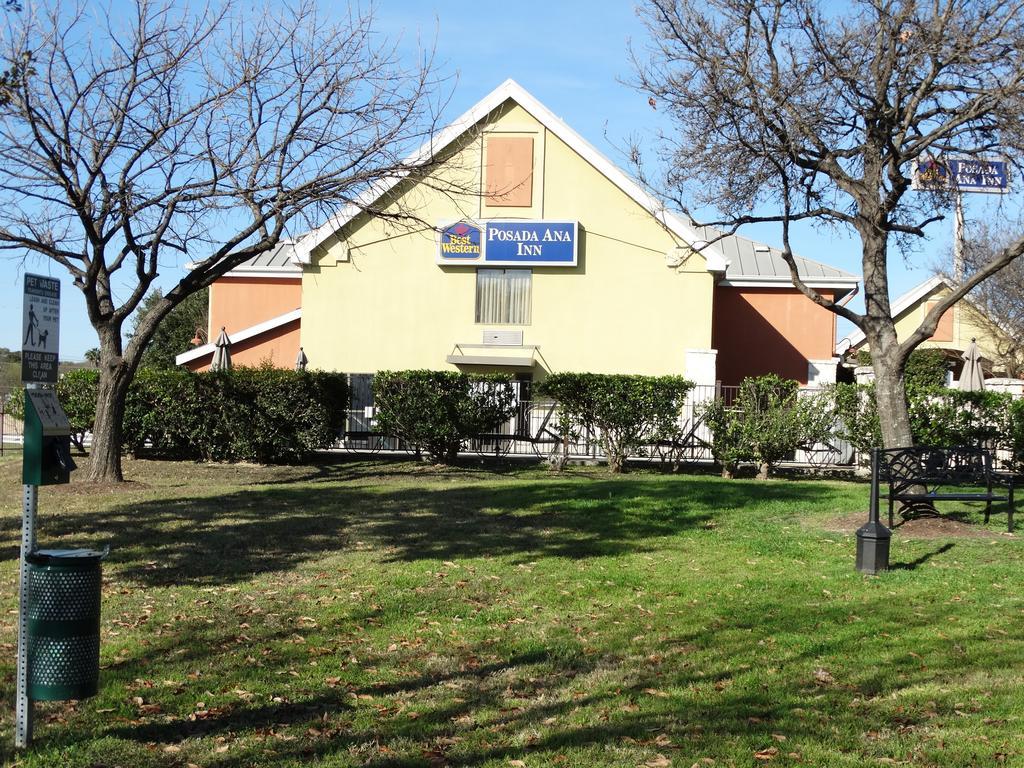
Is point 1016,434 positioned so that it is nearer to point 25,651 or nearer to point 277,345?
point 25,651

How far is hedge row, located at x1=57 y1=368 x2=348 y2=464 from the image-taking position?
1930 cm

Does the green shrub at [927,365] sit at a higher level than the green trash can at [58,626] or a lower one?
higher

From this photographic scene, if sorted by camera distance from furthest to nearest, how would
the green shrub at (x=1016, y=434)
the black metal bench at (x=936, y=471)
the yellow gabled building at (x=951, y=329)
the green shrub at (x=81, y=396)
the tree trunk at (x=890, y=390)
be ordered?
the yellow gabled building at (x=951, y=329) < the green shrub at (x=81, y=396) < the green shrub at (x=1016, y=434) < the tree trunk at (x=890, y=390) < the black metal bench at (x=936, y=471)

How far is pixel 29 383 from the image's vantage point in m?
4.87

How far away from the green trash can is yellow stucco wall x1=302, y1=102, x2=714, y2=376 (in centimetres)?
1998

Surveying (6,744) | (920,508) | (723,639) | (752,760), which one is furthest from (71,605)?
(920,508)

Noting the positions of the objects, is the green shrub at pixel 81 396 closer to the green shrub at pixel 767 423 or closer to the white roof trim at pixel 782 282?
the green shrub at pixel 767 423

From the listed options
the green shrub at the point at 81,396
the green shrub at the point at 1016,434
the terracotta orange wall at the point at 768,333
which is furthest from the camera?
the terracotta orange wall at the point at 768,333

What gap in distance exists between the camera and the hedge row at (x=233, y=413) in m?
19.3

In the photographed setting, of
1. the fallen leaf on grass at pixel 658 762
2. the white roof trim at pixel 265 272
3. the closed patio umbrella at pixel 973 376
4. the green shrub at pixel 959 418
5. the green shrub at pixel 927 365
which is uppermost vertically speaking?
the white roof trim at pixel 265 272

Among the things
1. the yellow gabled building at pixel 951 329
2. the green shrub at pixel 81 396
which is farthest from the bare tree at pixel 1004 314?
the green shrub at pixel 81 396

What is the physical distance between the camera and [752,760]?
492cm

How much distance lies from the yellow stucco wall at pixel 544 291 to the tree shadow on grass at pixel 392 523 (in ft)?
30.4

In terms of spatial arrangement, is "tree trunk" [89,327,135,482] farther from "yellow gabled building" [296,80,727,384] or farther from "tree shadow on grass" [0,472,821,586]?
"yellow gabled building" [296,80,727,384]
